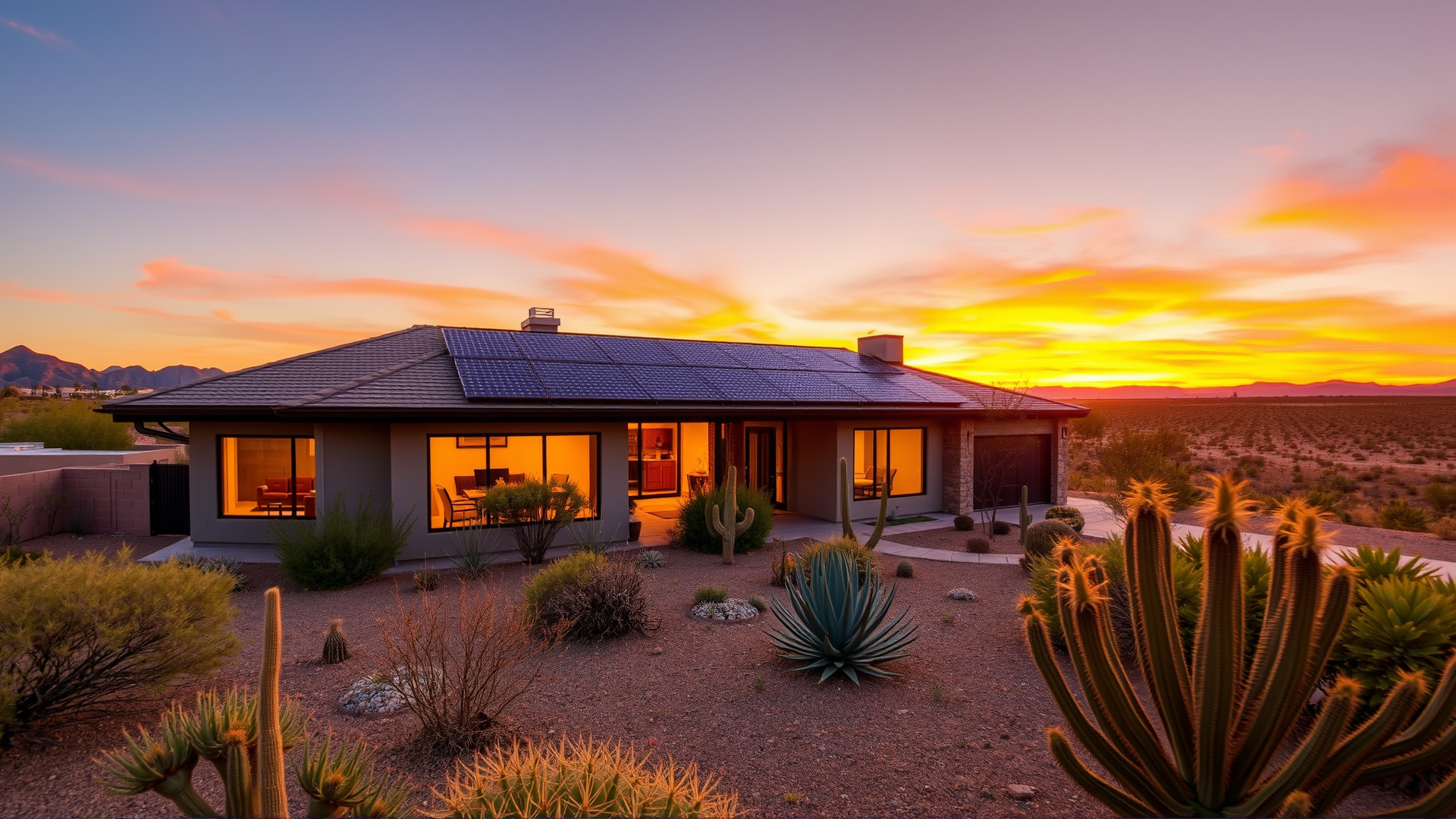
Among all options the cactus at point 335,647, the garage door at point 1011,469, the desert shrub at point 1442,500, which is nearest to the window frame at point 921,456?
the garage door at point 1011,469

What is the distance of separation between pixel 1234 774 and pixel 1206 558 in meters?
1.05

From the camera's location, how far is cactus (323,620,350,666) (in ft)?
21.6

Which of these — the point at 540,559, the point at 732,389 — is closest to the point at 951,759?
the point at 540,559

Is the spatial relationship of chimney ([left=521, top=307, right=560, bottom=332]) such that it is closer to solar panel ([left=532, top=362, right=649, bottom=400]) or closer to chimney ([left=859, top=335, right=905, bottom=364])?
solar panel ([left=532, top=362, right=649, bottom=400])

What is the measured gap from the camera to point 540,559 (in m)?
11.6

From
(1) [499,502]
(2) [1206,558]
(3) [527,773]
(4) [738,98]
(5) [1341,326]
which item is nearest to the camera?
(2) [1206,558]

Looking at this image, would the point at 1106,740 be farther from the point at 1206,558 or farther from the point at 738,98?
the point at 738,98

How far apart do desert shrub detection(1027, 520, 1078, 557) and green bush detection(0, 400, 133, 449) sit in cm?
2656

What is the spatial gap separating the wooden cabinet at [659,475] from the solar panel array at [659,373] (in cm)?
410

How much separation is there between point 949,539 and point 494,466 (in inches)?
443

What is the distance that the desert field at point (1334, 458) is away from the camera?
19.1 m

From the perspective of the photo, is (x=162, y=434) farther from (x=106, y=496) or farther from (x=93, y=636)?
(x=93, y=636)

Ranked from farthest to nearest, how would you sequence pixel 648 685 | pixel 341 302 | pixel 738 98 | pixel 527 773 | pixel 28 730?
pixel 341 302 → pixel 738 98 → pixel 648 685 → pixel 28 730 → pixel 527 773

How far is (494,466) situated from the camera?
1612cm
